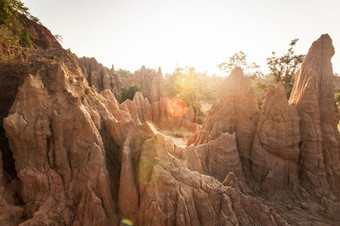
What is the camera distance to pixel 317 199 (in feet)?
25.9

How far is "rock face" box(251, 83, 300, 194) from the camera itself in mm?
8414

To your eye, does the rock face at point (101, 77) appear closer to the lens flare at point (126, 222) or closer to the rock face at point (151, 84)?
the rock face at point (151, 84)

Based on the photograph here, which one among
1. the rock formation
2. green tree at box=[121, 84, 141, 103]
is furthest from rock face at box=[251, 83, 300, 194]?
green tree at box=[121, 84, 141, 103]

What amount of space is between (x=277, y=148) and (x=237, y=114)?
102 inches

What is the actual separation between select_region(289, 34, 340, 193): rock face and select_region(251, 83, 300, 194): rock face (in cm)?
49

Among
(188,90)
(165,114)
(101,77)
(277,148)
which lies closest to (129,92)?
(101,77)

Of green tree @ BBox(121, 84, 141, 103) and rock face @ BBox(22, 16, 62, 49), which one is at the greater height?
rock face @ BBox(22, 16, 62, 49)

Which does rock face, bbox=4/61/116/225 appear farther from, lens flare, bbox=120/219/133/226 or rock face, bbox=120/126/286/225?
rock face, bbox=120/126/286/225

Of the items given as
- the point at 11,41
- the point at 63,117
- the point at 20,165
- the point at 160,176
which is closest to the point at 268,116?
the point at 160,176

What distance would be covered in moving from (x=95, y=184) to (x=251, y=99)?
29.1 feet

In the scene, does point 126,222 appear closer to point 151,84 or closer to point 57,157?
point 57,157

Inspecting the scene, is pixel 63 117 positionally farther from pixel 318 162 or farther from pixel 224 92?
pixel 318 162

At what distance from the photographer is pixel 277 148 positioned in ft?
28.2

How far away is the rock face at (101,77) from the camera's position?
1190 inches
